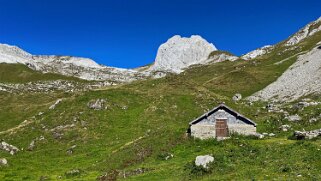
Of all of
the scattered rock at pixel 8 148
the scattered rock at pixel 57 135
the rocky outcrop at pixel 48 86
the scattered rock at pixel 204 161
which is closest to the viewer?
the scattered rock at pixel 204 161

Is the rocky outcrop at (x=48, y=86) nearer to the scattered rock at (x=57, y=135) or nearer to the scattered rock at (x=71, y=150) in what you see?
the scattered rock at (x=57, y=135)

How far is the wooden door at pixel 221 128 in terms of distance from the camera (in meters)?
51.7

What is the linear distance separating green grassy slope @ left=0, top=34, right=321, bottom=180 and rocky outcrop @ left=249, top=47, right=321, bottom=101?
24.5ft

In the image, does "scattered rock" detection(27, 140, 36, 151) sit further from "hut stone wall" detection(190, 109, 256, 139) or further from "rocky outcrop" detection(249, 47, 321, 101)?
"rocky outcrop" detection(249, 47, 321, 101)

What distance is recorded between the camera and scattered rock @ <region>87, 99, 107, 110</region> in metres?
76.6

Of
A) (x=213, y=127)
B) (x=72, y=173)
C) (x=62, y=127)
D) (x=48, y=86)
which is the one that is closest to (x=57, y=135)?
(x=62, y=127)

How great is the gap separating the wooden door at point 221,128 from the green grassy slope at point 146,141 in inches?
171

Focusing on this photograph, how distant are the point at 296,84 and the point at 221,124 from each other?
52.2m

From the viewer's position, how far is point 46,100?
102812 mm

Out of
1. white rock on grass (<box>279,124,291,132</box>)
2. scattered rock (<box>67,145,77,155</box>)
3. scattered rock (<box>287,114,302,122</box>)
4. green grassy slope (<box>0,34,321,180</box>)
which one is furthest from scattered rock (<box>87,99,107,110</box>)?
white rock on grass (<box>279,124,291,132</box>)

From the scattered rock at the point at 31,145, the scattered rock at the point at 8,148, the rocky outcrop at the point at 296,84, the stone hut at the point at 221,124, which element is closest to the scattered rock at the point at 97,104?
the scattered rock at the point at 31,145

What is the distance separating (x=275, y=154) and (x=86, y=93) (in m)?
55.7

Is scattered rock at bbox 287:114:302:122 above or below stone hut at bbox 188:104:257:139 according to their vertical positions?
above

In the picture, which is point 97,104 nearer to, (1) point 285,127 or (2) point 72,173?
(2) point 72,173
